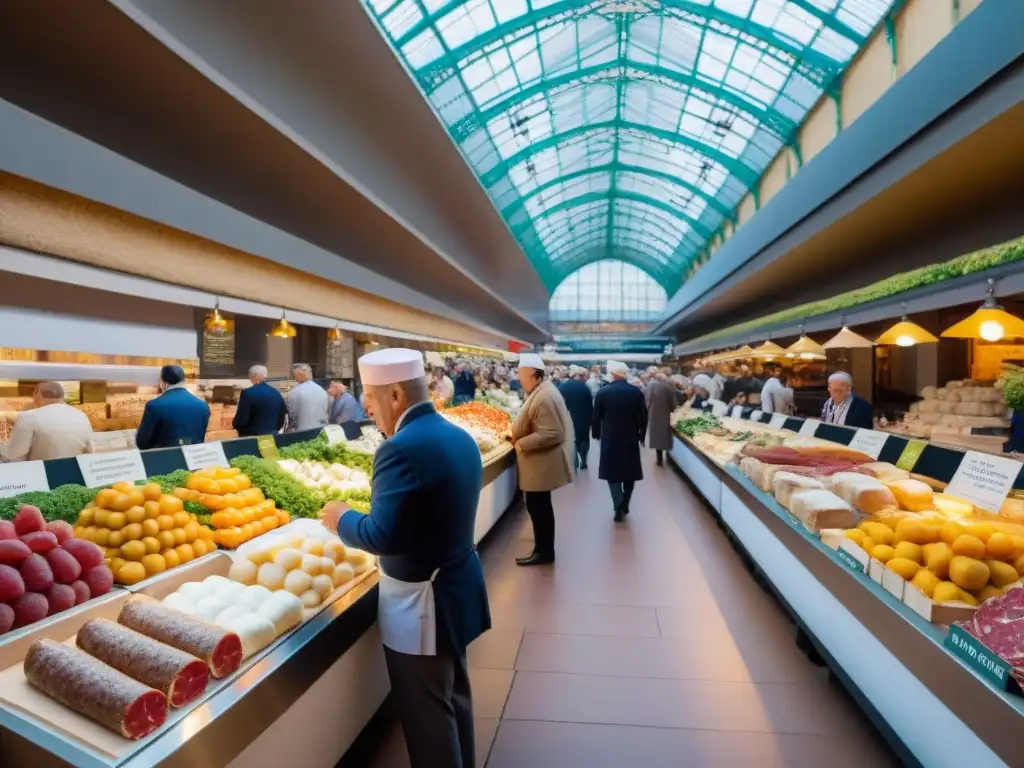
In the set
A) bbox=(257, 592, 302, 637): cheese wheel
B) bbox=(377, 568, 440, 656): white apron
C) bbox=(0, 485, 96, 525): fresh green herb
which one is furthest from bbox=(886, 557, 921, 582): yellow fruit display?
bbox=(0, 485, 96, 525): fresh green herb

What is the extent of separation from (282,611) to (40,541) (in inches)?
30.1

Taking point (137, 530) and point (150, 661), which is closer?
point (150, 661)

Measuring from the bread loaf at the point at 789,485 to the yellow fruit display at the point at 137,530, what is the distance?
132 inches

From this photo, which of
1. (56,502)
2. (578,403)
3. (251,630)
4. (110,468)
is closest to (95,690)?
(251,630)

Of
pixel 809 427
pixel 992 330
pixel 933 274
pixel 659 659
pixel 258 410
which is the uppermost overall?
pixel 933 274

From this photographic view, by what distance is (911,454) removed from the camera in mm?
3908

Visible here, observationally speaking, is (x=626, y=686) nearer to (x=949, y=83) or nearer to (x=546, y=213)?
(x=949, y=83)

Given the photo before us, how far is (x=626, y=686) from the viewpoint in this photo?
11.0 ft

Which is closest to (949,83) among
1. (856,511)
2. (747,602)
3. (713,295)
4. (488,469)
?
(856,511)

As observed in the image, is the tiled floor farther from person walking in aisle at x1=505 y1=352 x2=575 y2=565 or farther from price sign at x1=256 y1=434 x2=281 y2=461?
price sign at x1=256 y1=434 x2=281 y2=461

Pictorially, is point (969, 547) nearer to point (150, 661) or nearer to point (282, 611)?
point (282, 611)

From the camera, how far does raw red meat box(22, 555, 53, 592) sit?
76.7 inches

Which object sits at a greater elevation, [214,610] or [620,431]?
[620,431]

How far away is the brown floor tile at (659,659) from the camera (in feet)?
11.5
